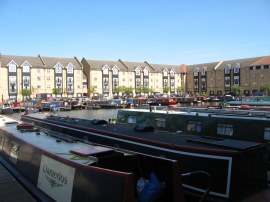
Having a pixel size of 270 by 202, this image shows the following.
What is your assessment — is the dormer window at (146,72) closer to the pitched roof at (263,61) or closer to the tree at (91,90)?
the tree at (91,90)

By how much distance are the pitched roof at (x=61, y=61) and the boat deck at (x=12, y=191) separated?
66158 mm

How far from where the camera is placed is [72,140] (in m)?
8.74

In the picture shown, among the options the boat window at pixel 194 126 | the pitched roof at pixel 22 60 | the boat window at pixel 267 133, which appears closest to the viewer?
the boat window at pixel 267 133

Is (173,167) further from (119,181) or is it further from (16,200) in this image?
(16,200)

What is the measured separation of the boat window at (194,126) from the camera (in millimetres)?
11915

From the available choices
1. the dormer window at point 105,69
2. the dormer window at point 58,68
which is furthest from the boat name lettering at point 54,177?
the dormer window at point 105,69

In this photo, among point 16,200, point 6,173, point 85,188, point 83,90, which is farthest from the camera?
point 83,90

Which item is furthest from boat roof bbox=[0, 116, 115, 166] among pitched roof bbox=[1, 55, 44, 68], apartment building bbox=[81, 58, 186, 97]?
apartment building bbox=[81, 58, 186, 97]

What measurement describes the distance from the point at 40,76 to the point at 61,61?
7130mm

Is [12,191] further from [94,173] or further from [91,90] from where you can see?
[91,90]

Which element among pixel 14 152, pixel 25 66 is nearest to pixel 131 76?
pixel 25 66

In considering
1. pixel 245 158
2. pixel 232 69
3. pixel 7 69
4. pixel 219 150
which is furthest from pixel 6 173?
pixel 232 69

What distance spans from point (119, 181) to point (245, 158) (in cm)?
369

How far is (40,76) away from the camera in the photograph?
70.9 meters
